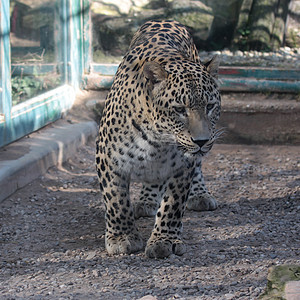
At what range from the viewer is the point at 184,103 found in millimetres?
3691

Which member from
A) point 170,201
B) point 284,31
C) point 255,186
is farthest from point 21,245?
point 284,31

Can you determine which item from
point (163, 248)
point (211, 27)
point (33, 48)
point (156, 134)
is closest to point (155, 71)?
point (156, 134)

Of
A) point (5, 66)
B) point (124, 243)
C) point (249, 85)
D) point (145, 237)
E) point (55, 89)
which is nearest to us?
point (124, 243)

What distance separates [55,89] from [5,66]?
1.64 metres

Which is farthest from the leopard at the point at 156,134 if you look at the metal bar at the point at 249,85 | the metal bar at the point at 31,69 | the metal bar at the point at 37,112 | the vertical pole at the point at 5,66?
the metal bar at the point at 249,85

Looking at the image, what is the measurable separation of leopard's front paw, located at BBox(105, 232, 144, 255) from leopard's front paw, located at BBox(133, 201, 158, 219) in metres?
0.73

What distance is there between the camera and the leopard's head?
3.69m

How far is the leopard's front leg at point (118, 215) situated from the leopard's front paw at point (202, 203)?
1.08 metres

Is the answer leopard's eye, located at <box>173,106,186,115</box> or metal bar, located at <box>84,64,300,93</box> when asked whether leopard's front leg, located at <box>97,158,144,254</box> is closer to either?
leopard's eye, located at <box>173,106,186,115</box>

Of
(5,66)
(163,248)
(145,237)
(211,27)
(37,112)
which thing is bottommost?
(145,237)

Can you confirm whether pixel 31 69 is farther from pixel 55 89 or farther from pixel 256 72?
pixel 256 72

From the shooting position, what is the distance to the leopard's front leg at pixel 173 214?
13.6 feet

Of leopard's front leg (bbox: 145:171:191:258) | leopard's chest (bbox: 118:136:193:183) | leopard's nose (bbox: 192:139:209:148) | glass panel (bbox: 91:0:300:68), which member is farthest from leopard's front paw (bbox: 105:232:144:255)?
glass panel (bbox: 91:0:300:68)

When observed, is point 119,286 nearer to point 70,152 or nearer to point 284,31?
point 70,152
